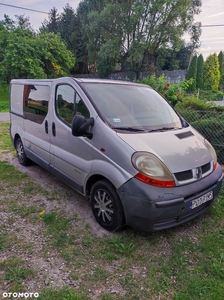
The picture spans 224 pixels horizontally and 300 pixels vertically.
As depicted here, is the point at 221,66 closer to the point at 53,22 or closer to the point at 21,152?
the point at 53,22

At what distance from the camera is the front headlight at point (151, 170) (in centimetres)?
212

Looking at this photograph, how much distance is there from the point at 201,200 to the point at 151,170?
0.71 m

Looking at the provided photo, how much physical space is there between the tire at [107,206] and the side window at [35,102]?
164 cm

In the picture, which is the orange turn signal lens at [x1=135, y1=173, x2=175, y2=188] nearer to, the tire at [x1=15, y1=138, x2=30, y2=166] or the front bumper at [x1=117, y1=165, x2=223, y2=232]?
the front bumper at [x1=117, y1=165, x2=223, y2=232]

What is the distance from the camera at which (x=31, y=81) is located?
4.00m

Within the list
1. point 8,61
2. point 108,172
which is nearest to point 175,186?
point 108,172

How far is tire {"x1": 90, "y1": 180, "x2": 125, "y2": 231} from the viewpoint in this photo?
92.7 inches

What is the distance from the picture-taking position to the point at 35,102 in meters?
3.80

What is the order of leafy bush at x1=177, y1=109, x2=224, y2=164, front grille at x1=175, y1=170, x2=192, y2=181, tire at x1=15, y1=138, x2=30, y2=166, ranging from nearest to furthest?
front grille at x1=175, y1=170, x2=192, y2=181, tire at x1=15, y1=138, x2=30, y2=166, leafy bush at x1=177, y1=109, x2=224, y2=164

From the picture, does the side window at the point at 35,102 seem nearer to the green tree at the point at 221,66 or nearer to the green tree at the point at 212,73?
the green tree at the point at 212,73

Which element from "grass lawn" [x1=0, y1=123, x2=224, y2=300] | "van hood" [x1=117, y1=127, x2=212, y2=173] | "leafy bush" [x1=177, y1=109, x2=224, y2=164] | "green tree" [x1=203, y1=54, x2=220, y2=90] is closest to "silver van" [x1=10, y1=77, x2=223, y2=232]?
"van hood" [x1=117, y1=127, x2=212, y2=173]

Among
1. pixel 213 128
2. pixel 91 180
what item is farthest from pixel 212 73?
pixel 91 180

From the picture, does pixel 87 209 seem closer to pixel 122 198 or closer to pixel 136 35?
pixel 122 198

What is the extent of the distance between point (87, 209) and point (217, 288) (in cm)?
178
